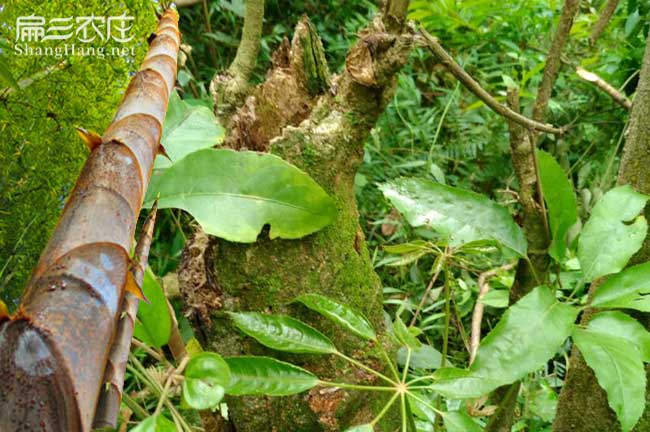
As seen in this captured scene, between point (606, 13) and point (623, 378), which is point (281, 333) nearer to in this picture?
point (623, 378)

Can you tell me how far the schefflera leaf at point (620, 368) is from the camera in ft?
1.71

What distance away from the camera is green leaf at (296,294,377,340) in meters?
0.55

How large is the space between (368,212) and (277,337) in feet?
3.75

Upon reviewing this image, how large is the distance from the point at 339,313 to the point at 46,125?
19.9 inches

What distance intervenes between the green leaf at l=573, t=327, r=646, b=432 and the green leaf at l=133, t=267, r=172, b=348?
15.6 inches

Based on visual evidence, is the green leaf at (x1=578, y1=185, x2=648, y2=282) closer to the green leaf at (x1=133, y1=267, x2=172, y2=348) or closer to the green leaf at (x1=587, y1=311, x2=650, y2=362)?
the green leaf at (x1=587, y1=311, x2=650, y2=362)

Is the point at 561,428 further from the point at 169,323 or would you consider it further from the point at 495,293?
the point at 169,323

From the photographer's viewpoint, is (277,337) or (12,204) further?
(12,204)

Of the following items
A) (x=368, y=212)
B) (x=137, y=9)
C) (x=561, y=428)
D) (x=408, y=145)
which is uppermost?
(x=137, y=9)

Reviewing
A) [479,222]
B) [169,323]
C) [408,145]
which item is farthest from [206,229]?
[408,145]

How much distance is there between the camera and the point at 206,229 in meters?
0.59

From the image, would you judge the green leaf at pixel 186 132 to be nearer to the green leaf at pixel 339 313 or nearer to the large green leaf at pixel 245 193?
the large green leaf at pixel 245 193

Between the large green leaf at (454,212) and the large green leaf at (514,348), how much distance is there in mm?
99

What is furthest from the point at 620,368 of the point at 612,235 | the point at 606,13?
the point at 606,13
